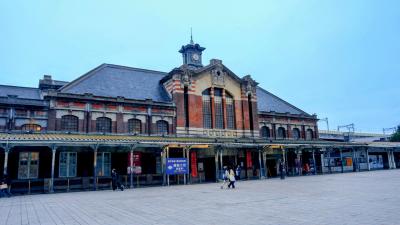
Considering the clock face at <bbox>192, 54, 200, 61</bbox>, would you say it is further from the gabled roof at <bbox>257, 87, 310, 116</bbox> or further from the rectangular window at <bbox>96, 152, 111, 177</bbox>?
the rectangular window at <bbox>96, 152, 111, 177</bbox>

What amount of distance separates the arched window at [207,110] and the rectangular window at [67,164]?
42.7ft

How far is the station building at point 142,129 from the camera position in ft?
71.0

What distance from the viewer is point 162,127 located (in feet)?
95.1

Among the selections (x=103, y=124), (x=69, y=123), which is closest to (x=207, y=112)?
(x=103, y=124)

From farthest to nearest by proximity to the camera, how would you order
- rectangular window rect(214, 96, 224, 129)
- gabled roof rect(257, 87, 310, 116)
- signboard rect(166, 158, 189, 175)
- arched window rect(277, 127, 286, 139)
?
1. gabled roof rect(257, 87, 310, 116)
2. arched window rect(277, 127, 286, 139)
3. rectangular window rect(214, 96, 224, 129)
4. signboard rect(166, 158, 189, 175)

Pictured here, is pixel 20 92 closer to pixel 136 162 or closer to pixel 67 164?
pixel 67 164

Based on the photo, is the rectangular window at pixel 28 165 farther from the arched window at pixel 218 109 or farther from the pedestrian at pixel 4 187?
the arched window at pixel 218 109

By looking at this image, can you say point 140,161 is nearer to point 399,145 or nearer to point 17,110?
point 17,110

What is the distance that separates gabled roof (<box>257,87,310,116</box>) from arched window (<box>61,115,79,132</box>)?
20.9 m

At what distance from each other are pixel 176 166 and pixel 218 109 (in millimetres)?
10676

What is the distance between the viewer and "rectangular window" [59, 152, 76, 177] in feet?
74.5

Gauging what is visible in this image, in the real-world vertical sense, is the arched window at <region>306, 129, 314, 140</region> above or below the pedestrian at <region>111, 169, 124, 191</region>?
above

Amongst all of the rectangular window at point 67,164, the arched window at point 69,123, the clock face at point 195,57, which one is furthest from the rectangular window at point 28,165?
the clock face at point 195,57

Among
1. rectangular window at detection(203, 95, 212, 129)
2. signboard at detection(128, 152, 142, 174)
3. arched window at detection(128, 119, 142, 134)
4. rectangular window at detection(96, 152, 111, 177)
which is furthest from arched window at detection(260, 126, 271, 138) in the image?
rectangular window at detection(96, 152, 111, 177)
